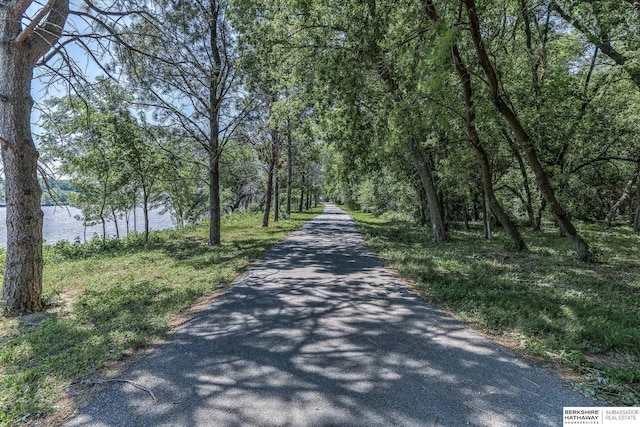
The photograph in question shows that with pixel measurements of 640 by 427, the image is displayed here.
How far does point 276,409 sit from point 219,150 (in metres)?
10.2

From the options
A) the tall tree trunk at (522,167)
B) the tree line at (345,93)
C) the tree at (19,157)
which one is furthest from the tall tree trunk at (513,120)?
the tree at (19,157)

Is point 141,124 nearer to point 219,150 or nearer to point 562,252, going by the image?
point 219,150

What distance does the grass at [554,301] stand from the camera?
125 inches

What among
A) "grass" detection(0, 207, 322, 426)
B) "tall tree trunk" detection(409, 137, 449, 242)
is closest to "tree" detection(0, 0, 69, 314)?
"grass" detection(0, 207, 322, 426)

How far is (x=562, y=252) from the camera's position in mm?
9180

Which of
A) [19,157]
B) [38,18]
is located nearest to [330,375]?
A: [19,157]

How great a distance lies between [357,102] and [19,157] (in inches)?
349

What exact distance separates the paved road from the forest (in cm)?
89

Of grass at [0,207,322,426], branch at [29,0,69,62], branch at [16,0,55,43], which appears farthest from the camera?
branch at [29,0,69,62]

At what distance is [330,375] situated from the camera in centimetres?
306

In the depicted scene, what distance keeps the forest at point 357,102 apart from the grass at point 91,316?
0.98 meters

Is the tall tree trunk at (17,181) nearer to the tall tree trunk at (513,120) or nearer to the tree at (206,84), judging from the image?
the tree at (206,84)

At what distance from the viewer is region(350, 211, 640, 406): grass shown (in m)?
3.18

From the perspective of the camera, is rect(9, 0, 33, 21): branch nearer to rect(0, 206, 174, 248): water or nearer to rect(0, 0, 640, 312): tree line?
rect(0, 0, 640, 312): tree line
